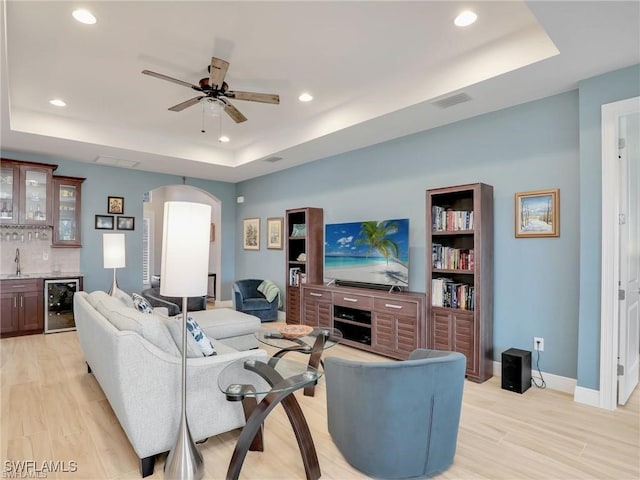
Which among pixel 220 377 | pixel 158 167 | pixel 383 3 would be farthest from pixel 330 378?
pixel 158 167

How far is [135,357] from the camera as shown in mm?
2006

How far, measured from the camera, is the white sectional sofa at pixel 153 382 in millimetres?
2002

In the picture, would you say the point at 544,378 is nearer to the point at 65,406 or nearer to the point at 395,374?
the point at 395,374

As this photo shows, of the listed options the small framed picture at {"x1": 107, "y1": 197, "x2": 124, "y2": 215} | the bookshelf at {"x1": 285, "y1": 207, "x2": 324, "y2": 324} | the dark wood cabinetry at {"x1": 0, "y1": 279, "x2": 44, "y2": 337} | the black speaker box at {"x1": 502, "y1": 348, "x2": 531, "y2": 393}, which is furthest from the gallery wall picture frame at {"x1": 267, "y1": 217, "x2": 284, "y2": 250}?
the black speaker box at {"x1": 502, "y1": 348, "x2": 531, "y2": 393}

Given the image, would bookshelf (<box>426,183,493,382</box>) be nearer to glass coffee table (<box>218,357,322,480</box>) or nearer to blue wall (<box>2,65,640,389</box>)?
blue wall (<box>2,65,640,389</box>)

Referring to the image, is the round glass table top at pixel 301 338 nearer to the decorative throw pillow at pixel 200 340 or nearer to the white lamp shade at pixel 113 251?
the decorative throw pillow at pixel 200 340

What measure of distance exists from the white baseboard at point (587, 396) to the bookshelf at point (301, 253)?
3.35 metres

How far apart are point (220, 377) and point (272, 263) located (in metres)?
4.66

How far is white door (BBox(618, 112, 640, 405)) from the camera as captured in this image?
2.91 meters

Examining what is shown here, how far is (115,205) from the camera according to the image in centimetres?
629

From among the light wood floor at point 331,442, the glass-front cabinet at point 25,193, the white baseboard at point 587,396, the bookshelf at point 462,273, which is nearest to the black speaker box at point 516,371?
the light wood floor at point 331,442

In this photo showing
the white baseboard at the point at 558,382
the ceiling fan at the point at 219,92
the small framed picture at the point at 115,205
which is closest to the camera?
the ceiling fan at the point at 219,92

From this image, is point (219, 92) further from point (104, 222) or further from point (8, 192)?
point (104, 222)

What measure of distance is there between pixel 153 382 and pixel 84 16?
2.58m
